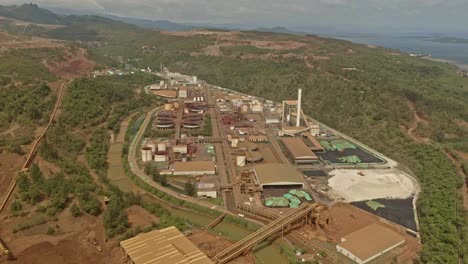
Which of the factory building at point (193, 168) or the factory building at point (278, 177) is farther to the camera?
the factory building at point (193, 168)

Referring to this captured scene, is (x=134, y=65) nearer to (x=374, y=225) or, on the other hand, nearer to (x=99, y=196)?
(x=99, y=196)

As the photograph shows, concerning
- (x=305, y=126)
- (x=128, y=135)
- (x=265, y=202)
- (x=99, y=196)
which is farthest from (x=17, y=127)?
(x=305, y=126)

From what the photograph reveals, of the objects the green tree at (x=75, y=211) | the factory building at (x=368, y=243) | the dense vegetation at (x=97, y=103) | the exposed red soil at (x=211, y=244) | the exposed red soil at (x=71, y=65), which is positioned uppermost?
the exposed red soil at (x=71, y=65)

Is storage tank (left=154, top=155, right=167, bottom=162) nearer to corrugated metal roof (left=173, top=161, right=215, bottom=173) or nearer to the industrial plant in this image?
the industrial plant

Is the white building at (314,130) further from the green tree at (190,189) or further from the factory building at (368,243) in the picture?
the factory building at (368,243)

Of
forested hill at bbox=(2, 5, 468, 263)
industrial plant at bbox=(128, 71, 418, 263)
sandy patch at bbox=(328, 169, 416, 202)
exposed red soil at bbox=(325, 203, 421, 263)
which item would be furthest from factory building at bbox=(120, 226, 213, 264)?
sandy patch at bbox=(328, 169, 416, 202)

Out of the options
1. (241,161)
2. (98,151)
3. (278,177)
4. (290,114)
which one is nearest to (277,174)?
(278,177)

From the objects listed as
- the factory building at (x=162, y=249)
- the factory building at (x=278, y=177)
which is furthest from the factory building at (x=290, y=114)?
the factory building at (x=162, y=249)
